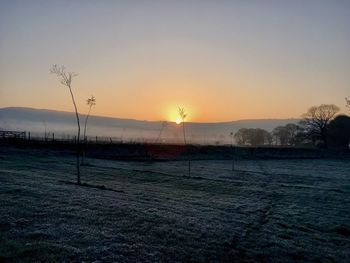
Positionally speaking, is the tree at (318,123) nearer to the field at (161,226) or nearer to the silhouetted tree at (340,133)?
the silhouetted tree at (340,133)

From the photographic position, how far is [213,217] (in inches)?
1033

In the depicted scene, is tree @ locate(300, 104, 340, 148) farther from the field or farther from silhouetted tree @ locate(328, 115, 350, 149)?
the field

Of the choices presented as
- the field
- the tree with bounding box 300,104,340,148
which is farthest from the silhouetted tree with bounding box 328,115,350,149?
the field

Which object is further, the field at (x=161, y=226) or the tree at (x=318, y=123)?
the tree at (x=318, y=123)

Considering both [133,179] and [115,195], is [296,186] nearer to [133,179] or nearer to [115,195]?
[133,179]

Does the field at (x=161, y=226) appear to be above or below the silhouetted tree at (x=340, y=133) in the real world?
below

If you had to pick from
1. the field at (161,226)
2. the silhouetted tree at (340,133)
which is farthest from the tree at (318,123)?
the field at (161,226)

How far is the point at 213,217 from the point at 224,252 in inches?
300

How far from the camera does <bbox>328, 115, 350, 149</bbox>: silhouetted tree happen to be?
14650 centimetres

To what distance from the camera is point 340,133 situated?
481 ft

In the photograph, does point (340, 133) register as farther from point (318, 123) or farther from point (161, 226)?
Result: point (161, 226)

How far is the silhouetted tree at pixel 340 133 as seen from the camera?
481 ft

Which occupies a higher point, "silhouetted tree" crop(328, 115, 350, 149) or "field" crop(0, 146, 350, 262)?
"silhouetted tree" crop(328, 115, 350, 149)

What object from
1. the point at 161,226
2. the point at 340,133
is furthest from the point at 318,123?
the point at 161,226
